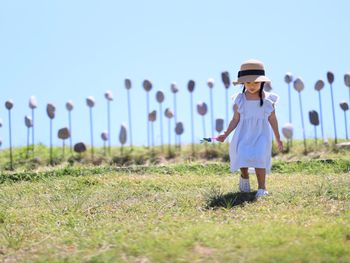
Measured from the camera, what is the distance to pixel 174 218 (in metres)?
5.10

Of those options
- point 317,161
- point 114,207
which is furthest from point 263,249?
point 317,161

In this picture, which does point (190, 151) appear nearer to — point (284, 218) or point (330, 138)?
point (330, 138)

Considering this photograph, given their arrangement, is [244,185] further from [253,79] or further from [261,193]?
[253,79]

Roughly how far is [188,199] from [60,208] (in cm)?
112

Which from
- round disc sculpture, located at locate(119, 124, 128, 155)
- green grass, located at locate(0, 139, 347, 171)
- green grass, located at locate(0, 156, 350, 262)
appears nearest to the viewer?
green grass, located at locate(0, 156, 350, 262)

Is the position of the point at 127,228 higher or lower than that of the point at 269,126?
lower

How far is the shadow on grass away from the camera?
220 inches

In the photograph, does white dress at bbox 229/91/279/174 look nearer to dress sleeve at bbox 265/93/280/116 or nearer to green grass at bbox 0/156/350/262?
dress sleeve at bbox 265/93/280/116

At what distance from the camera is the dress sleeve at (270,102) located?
6.16m

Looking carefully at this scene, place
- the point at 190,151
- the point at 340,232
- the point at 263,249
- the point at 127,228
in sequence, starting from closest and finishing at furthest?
1. the point at 263,249
2. the point at 340,232
3. the point at 127,228
4. the point at 190,151

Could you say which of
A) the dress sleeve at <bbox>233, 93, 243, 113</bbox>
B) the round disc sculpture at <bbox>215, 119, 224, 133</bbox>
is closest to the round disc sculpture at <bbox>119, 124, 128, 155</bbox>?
the round disc sculpture at <bbox>215, 119, 224, 133</bbox>

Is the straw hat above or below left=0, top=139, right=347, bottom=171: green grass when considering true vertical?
above

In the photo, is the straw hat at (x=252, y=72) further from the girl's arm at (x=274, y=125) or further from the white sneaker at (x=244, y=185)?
the white sneaker at (x=244, y=185)

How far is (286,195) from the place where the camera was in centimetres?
586
